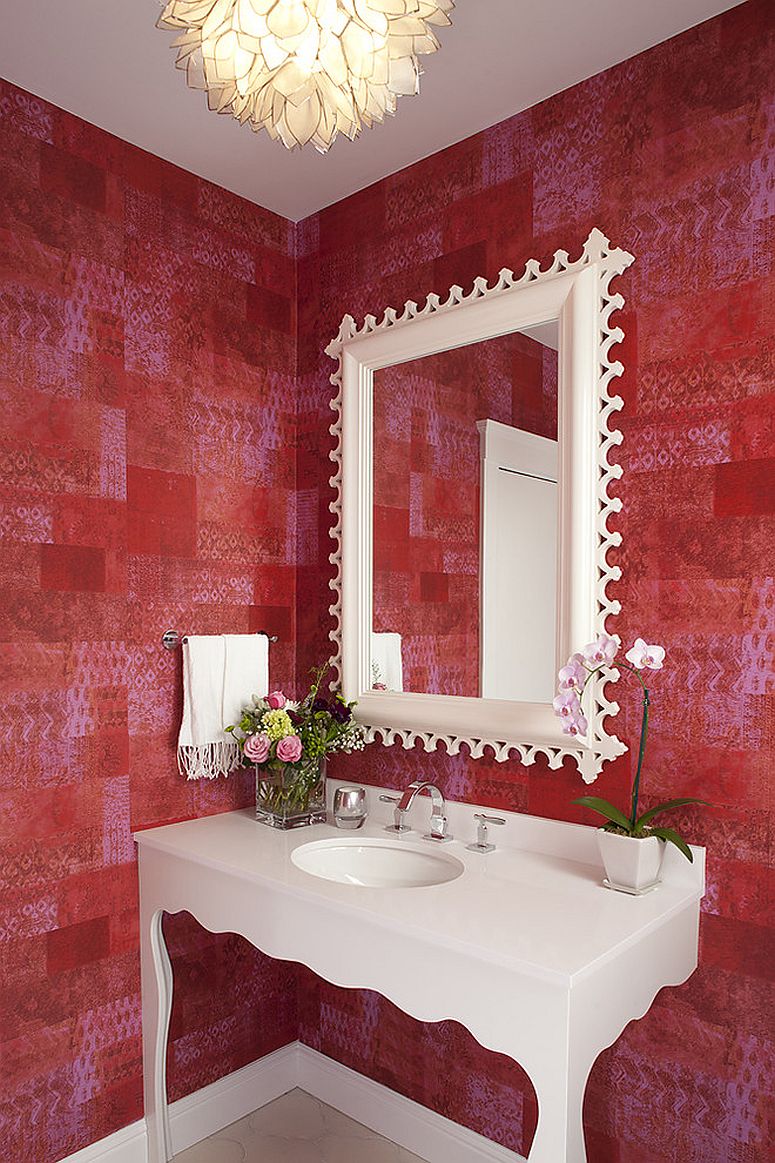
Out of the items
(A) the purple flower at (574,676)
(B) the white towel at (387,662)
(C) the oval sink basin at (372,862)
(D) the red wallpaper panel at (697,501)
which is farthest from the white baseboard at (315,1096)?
(A) the purple flower at (574,676)

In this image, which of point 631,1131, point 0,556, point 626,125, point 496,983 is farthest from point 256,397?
point 631,1131

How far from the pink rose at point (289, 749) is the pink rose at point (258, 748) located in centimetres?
4

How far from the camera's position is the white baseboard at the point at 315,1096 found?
2.03 meters

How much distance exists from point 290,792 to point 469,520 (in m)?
0.83

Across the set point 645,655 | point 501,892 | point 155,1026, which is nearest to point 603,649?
point 645,655

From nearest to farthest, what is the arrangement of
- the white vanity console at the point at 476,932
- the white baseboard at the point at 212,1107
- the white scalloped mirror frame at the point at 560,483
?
the white vanity console at the point at 476,932 → the white scalloped mirror frame at the point at 560,483 → the white baseboard at the point at 212,1107

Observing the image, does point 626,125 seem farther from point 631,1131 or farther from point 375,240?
point 631,1131

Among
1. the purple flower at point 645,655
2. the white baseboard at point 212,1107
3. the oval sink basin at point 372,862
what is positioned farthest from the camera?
the white baseboard at point 212,1107

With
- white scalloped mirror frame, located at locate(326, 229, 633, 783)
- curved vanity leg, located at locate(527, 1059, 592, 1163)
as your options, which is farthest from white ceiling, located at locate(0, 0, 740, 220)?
curved vanity leg, located at locate(527, 1059, 592, 1163)

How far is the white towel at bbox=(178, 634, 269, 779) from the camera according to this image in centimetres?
215

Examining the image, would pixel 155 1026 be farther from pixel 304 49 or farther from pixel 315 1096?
pixel 304 49

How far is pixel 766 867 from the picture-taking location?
157 cm

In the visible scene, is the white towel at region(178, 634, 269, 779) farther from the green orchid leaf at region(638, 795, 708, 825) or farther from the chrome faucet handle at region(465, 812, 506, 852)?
the green orchid leaf at region(638, 795, 708, 825)

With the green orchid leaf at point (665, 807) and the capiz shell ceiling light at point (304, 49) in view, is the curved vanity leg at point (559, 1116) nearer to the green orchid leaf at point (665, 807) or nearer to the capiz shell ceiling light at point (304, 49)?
the green orchid leaf at point (665, 807)
